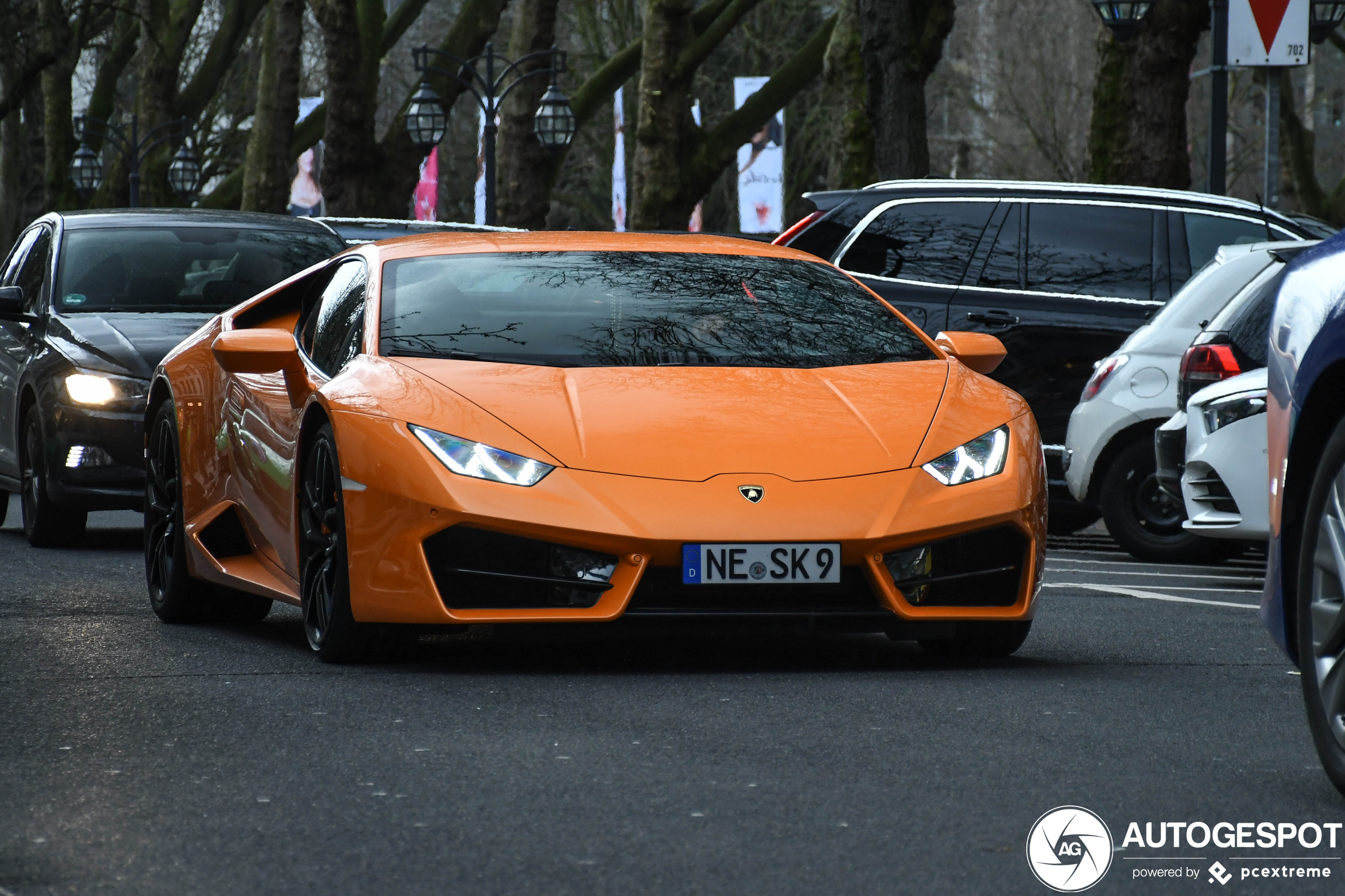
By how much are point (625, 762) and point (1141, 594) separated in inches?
196

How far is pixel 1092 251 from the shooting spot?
12898mm

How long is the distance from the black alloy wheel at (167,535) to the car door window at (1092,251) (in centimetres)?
575

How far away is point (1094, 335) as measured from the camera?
12.7 m

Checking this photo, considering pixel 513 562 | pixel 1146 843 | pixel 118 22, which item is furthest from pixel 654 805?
pixel 118 22

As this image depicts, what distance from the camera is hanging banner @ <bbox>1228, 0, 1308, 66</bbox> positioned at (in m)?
15.8

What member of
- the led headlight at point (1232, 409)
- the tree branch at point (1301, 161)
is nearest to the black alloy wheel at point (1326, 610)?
the led headlight at point (1232, 409)

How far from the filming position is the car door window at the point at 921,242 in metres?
13.0

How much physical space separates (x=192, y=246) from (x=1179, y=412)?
17.0 feet

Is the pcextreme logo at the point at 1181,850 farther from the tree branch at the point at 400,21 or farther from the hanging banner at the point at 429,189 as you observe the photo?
the hanging banner at the point at 429,189

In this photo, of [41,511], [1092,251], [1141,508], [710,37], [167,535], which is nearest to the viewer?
[167,535]

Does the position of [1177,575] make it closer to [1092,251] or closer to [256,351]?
[1092,251]

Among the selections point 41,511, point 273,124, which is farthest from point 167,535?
point 273,124

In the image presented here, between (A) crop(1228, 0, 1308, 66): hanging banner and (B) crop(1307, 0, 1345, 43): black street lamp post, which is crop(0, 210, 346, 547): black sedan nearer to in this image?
(A) crop(1228, 0, 1308, 66): hanging banner

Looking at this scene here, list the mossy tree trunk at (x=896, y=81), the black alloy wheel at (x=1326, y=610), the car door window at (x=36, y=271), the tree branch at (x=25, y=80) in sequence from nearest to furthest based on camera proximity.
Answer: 1. the black alloy wheel at (x=1326, y=610)
2. the car door window at (x=36, y=271)
3. the mossy tree trunk at (x=896, y=81)
4. the tree branch at (x=25, y=80)
